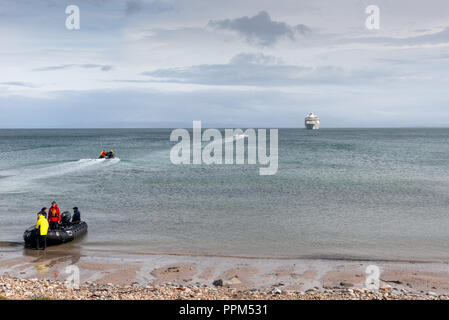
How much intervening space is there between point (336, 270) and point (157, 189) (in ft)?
59.4

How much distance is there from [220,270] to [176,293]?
2852mm

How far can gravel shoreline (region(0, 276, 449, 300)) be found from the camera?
1002 centimetres

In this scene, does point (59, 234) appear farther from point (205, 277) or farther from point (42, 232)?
point (205, 277)

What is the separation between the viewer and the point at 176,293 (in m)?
10.4

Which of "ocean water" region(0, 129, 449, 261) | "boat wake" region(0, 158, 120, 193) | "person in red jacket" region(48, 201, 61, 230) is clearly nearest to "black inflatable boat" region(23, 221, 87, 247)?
"person in red jacket" region(48, 201, 61, 230)

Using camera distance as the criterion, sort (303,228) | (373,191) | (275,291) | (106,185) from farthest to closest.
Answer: (106,185)
(373,191)
(303,228)
(275,291)

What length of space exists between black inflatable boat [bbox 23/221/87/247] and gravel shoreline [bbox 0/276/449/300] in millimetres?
3991

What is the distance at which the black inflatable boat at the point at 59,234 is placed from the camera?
1522 cm

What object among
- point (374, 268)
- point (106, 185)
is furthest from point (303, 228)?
point (106, 185)

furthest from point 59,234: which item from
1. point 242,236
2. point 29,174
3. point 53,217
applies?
point 29,174

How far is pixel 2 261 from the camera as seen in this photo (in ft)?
44.9

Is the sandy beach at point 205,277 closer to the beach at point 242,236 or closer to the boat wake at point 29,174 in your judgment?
the beach at point 242,236
